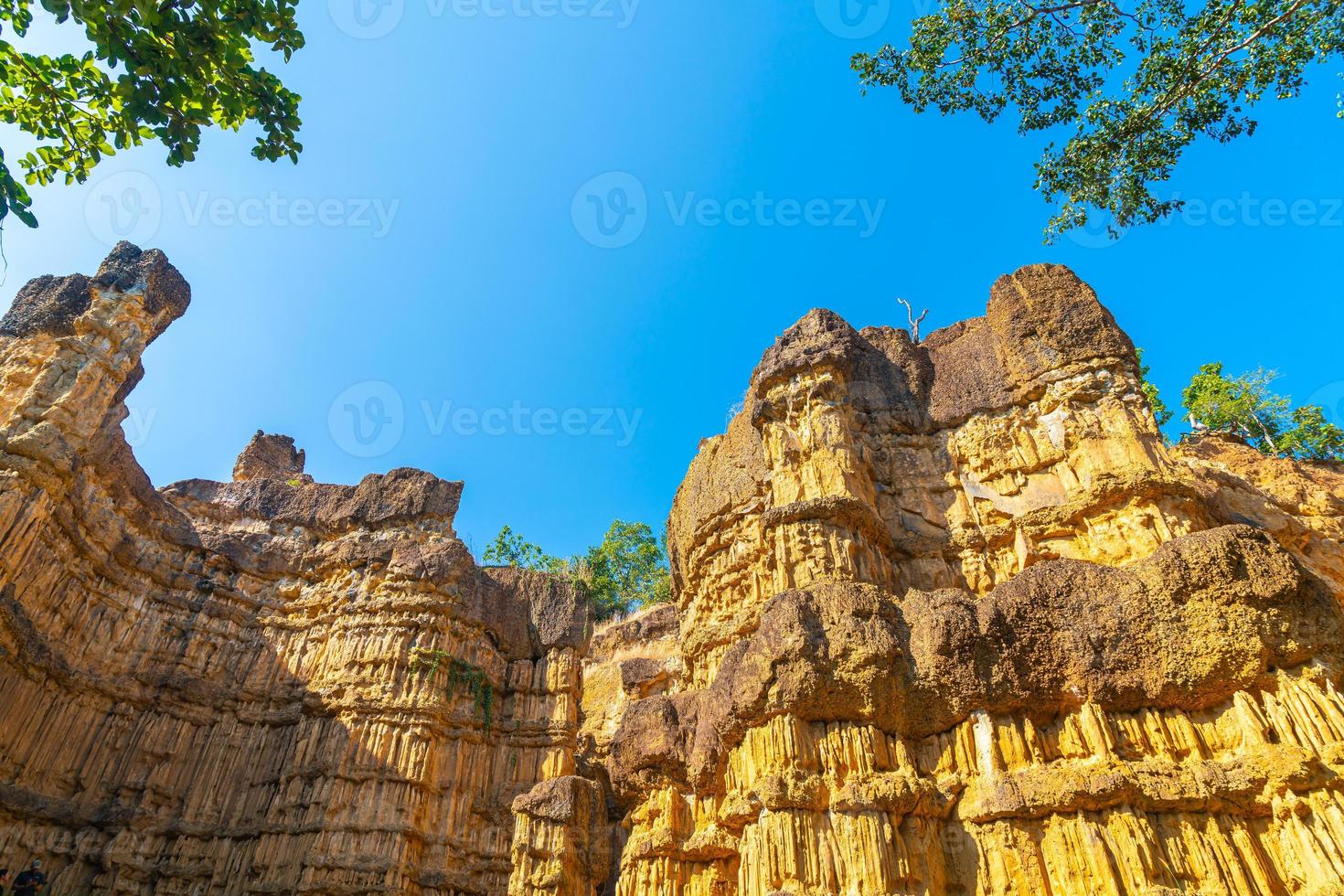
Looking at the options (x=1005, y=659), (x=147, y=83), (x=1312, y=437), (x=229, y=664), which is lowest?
(x=1005, y=659)

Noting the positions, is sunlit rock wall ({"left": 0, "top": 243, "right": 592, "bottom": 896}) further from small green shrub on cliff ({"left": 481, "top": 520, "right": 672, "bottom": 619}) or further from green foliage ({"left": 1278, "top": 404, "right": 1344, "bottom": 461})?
green foliage ({"left": 1278, "top": 404, "right": 1344, "bottom": 461})

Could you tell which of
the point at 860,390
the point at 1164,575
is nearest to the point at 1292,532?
the point at 1164,575

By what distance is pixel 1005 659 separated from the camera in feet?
37.3

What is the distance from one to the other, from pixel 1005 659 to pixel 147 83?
498 inches

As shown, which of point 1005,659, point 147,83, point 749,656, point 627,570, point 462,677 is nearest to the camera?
point 147,83

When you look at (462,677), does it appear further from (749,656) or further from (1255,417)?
(1255,417)

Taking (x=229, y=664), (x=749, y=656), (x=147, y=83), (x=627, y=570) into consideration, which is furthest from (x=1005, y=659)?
(x=627, y=570)

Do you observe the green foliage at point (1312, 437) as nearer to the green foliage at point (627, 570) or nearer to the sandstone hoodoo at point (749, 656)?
the sandstone hoodoo at point (749, 656)

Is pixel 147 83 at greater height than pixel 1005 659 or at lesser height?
greater

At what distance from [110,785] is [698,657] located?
18.5 m

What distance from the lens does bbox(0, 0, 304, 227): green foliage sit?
7.06 meters

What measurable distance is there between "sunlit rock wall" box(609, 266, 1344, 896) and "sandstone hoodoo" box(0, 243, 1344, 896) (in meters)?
0.06

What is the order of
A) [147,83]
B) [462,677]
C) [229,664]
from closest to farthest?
[147,83] → [229,664] → [462,677]

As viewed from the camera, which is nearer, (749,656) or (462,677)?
(749,656)
